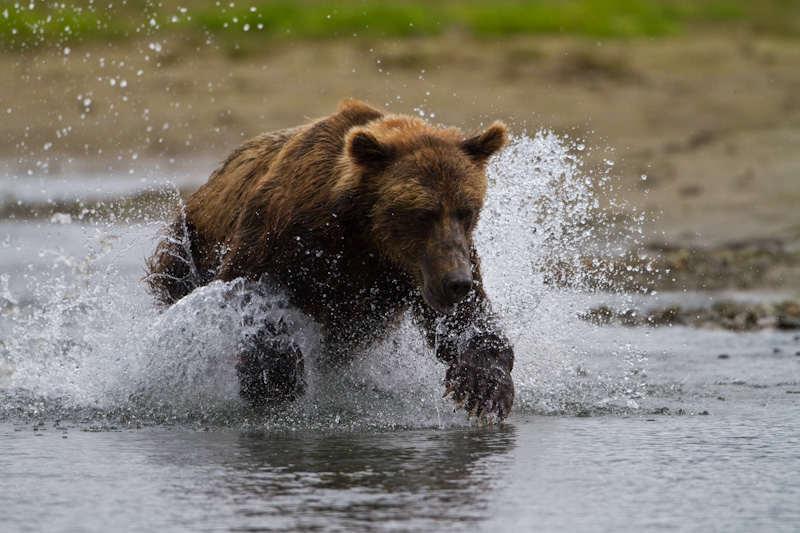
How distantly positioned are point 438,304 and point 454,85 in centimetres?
1288

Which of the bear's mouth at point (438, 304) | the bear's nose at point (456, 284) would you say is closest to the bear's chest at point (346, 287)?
the bear's mouth at point (438, 304)

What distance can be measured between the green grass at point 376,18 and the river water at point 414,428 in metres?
12.9

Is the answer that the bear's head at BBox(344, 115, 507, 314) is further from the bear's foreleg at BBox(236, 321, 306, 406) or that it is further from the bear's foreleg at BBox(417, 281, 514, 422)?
the bear's foreleg at BBox(236, 321, 306, 406)

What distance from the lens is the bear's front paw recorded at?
5402mm

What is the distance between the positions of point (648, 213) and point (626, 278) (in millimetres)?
2330

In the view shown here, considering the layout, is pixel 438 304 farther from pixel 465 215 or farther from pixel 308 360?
pixel 308 360

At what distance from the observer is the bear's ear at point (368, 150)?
17.0 feet

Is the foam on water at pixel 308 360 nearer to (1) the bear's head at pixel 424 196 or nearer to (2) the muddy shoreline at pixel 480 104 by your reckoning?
(1) the bear's head at pixel 424 196

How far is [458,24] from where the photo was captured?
20.6m

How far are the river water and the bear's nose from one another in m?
0.61

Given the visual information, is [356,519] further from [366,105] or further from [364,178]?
[366,105]

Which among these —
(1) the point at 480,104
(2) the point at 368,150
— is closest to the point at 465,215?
(2) the point at 368,150

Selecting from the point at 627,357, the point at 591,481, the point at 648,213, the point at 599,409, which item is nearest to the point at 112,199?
the point at 648,213

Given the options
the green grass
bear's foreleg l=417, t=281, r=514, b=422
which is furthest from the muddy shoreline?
bear's foreleg l=417, t=281, r=514, b=422
